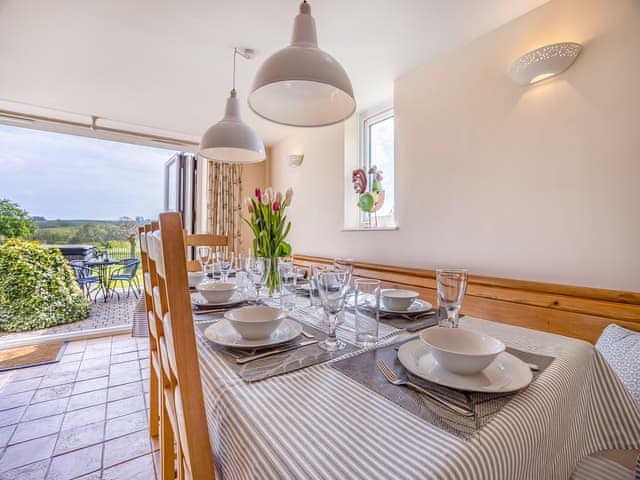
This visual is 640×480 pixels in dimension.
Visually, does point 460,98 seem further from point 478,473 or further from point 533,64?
point 478,473

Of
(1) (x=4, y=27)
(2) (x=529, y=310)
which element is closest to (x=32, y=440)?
(1) (x=4, y=27)

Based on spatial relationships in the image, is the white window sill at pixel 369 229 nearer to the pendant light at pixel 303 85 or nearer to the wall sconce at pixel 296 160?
the wall sconce at pixel 296 160

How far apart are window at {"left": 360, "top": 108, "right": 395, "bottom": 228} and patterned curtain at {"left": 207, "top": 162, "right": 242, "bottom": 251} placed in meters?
1.81

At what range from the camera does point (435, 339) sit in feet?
2.20

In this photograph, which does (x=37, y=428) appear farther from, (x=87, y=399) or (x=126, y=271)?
(x=126, y=271)

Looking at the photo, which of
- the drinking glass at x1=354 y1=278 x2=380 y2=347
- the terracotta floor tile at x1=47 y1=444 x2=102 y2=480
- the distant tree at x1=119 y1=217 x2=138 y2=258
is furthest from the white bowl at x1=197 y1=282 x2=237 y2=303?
the distant tree at x1=119 y1=217 x2=138 y2=258

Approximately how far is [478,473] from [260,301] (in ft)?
3.26

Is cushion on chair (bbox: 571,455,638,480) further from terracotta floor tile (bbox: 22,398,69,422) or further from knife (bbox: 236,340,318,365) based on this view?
terracotta floor tile (bbox: 22,398,69,422)

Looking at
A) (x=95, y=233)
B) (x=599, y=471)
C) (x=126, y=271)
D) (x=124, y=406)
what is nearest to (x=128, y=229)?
(x=95, y=233)

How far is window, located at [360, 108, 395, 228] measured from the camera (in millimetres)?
2678

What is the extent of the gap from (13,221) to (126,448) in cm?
305

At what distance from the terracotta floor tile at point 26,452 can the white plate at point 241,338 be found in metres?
1.36

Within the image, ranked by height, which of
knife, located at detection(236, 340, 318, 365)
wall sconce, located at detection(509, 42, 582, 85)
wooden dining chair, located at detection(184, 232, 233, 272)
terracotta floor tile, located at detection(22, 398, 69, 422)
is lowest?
terracotta floor tile, located at detection(22, 398, 69, 422)

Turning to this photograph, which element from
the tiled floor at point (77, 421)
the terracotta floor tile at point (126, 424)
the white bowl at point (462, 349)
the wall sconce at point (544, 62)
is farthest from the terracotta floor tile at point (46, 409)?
the wall sconce at point (544, 62)
